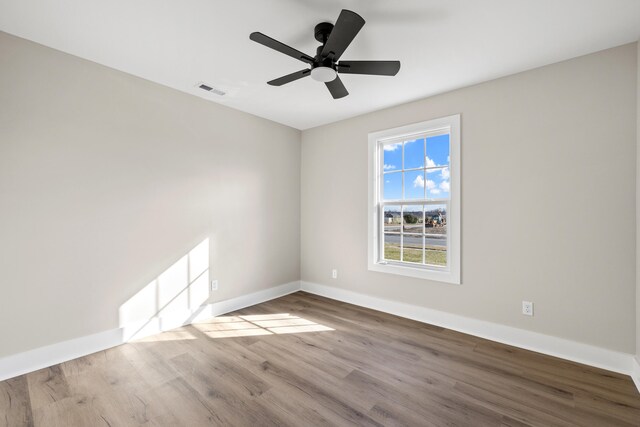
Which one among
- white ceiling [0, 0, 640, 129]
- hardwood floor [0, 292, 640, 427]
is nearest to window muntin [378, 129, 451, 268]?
white ceiling [0, 0, 640, 129]

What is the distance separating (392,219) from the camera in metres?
3.79

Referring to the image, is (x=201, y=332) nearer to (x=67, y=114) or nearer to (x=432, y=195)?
(x=67, y=114)

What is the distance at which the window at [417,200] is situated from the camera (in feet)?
10.3

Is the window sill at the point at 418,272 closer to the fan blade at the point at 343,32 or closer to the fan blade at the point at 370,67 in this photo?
the fan blade at the point at 370,67

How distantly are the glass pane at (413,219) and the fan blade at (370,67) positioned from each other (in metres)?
1.84

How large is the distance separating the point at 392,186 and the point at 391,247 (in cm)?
81

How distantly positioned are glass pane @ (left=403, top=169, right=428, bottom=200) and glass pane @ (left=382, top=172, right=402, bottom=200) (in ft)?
0.27

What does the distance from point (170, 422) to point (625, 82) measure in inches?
163

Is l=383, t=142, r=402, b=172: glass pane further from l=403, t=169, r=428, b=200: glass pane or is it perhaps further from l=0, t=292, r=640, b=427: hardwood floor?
l=0, t=292, r=640, b=427: hardwood floor

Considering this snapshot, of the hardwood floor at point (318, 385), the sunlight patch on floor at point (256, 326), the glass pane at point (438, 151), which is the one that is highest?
the glass pane at point (438, 151)

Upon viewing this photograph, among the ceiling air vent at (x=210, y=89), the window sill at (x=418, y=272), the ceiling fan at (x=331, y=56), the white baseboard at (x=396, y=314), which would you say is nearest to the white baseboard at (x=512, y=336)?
the white baseboard at (x=396, y=314)

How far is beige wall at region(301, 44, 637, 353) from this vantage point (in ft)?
7.55

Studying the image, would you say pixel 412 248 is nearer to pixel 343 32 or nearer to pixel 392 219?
pixel 392 219

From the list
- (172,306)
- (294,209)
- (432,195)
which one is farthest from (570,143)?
(172,306)
